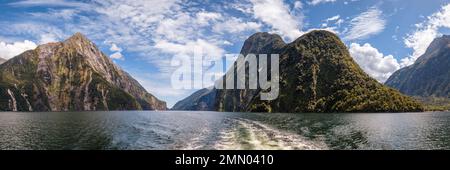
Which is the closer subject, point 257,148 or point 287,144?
point 257,148

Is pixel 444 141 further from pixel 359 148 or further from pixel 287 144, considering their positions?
pixel 287 144

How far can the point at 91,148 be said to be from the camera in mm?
60250

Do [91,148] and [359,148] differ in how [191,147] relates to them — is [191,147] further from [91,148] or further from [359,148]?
[359,148]
